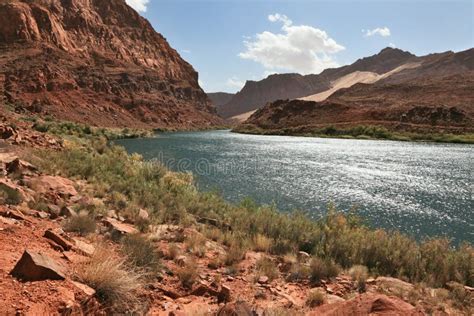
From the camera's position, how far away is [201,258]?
7.46 meters

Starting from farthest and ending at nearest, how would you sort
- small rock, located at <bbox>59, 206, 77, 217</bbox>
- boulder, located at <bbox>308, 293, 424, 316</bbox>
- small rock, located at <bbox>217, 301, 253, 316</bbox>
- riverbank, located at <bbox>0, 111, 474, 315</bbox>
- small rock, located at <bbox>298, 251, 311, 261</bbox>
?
small rock, located at <bbox>298, 251, 311, 261</bbox>, small rock, located at <bbox>59, 206, 77, 217</bbox>, riverbank, located at <bbox>0, 111, 474, 315</bbox>, boulder, located at <bbox>308, 293, 424, 316</bbox>, small rock, located at <bbox>217, 301, 253, 316</bbox>

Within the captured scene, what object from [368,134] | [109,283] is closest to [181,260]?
[109,283]

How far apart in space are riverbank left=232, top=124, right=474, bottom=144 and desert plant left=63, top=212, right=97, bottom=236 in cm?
6302

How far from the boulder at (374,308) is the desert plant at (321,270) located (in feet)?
7.36

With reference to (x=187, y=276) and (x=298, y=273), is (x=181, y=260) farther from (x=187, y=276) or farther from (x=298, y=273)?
(x=298, y=273)

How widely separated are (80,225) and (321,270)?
Result: 16.1 feet

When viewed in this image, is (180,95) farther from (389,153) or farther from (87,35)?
(389,153)

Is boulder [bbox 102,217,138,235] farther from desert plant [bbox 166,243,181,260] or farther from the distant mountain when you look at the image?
the distant mountain

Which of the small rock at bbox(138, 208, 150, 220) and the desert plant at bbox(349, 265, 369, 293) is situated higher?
the small rock at bbox(138, 208, 150, 220)

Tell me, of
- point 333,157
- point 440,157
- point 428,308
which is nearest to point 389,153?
point 440,157

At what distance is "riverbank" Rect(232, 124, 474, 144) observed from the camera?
58594 millimetres

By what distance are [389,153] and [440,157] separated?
18.5ft

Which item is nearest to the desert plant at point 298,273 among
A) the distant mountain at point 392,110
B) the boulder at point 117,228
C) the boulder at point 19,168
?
the boulder at point 117,228

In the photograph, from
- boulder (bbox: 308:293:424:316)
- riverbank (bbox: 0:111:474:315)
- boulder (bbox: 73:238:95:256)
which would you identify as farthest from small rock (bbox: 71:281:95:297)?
boulder (bbox: 308:293:424:316)
